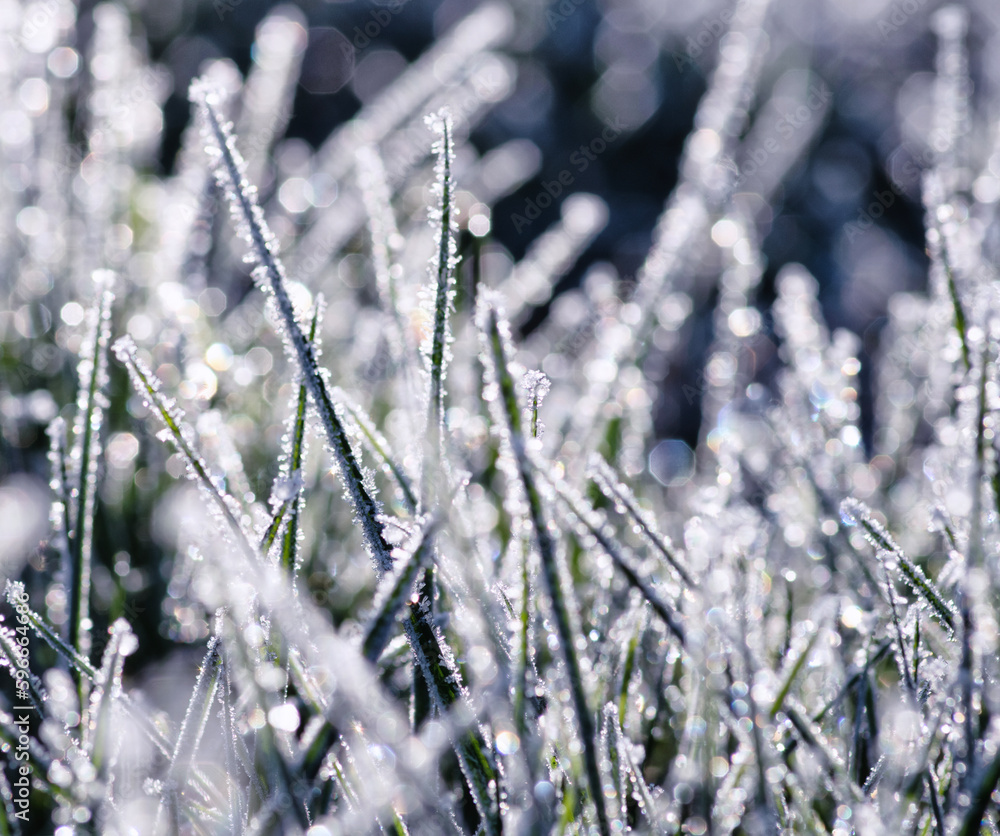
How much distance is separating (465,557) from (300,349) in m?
0.19

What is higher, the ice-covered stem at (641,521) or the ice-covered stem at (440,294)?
the ice-covered stem at (440,294)

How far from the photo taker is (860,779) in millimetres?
602

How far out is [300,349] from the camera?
0.48 meters

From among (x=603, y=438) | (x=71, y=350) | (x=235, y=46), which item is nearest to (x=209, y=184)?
(x=71, y=350)

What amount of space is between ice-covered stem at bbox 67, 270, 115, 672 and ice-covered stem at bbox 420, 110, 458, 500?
0.26 meters

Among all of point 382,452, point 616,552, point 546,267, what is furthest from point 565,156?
point 616,552

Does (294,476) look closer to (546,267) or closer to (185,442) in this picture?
(185,442)

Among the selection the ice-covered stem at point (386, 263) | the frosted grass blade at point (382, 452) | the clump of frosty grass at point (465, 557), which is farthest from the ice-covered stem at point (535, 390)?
the ice-covered stem at point (386, 263)

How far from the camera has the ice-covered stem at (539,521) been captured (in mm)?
399

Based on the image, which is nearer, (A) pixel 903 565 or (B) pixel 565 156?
(A) pixel 903 565

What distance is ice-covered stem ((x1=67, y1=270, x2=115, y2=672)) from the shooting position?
24.9 inches

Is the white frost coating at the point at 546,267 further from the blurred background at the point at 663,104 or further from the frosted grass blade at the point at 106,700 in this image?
the frosted grass blade at the point at 106,700

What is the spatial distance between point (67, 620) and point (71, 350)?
1.46 ft

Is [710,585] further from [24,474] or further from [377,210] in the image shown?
[24,474]
